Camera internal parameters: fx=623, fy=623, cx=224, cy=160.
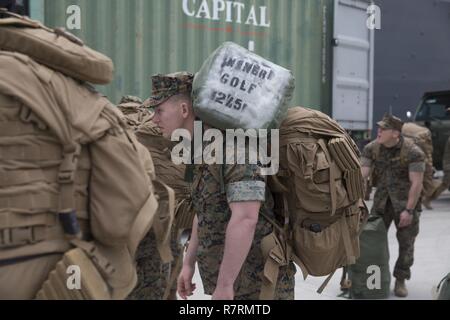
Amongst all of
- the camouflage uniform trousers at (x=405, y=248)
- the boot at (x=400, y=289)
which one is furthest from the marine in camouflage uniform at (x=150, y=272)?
the camouflage uniform trousers at (x=405, y=248)

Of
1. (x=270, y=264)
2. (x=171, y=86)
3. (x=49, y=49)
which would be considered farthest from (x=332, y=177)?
(x=49, y=49)

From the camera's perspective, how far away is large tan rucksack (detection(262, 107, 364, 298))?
2658 mm

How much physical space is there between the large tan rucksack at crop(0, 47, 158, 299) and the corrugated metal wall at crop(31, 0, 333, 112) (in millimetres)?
3860

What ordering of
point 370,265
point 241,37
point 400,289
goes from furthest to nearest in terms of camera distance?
point 241,37, point 400,289, point 370,265

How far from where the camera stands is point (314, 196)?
268 centimetres

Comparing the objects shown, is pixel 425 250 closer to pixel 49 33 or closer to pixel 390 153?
pixel 390 153

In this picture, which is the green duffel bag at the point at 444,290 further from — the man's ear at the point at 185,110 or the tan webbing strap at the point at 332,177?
the man's ear at the point at 185,110

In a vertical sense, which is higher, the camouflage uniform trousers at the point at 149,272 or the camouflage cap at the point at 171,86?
the camouflage cap at the point at 171,86

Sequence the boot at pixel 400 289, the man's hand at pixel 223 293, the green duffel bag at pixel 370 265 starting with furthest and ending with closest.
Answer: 1. the boot at pixel 400 289
2. the green duffel bag at pixel 370 265
3. the man's hand at pixel 223 293

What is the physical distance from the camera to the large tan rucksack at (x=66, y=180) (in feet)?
5.62

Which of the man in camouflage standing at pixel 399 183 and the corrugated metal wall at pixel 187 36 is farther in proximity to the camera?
the corrugated metal wall at pixel 187 36

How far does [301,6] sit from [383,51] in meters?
7.59

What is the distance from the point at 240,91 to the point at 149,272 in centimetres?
110

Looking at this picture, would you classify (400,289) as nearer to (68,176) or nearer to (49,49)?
(68,176)
